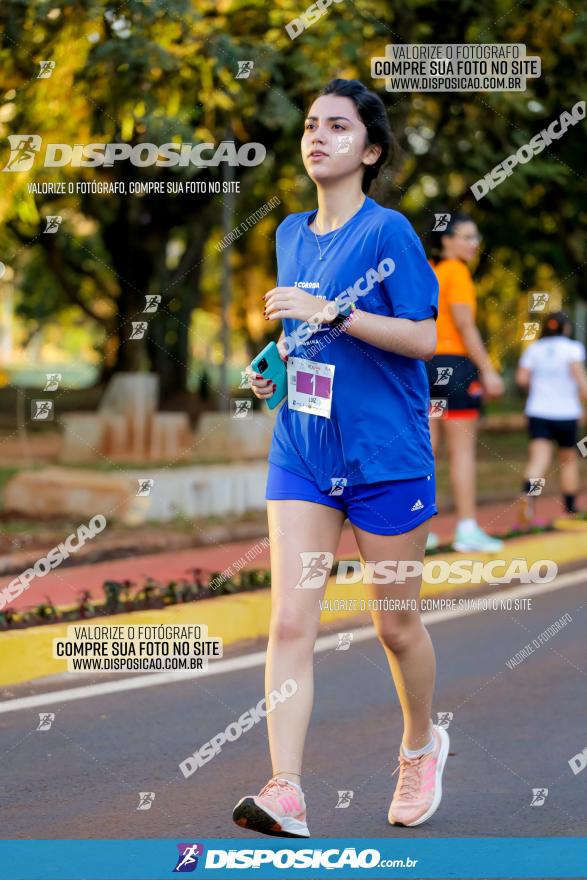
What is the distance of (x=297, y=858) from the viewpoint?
13.5ft

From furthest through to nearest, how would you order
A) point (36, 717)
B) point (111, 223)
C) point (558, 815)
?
point (111, 223)
point (36, 717)
point (558, 815)

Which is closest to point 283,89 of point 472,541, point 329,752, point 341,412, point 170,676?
point 472,541

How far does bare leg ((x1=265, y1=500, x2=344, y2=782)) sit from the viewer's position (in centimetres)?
410

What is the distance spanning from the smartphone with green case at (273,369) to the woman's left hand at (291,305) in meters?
0.17

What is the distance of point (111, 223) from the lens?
24234 millimetres

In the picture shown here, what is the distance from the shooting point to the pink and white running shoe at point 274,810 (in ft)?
13.1

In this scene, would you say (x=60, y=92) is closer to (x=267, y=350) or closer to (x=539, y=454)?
(x=539, y=454)

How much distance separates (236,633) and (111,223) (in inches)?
690

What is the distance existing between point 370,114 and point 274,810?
189 centimetres

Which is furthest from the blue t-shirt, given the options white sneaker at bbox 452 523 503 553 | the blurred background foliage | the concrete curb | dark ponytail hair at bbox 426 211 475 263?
white sneaker at bbox 452 523 503 553

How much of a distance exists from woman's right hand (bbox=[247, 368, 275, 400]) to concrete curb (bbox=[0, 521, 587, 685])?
8.84 ft

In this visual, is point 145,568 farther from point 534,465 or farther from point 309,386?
point 309,386

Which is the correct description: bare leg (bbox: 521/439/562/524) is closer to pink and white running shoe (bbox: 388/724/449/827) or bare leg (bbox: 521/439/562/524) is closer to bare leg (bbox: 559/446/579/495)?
bare leg (bbox: 559/446/579/495)

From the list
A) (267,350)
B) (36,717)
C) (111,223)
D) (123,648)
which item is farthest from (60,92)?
(111,223)
